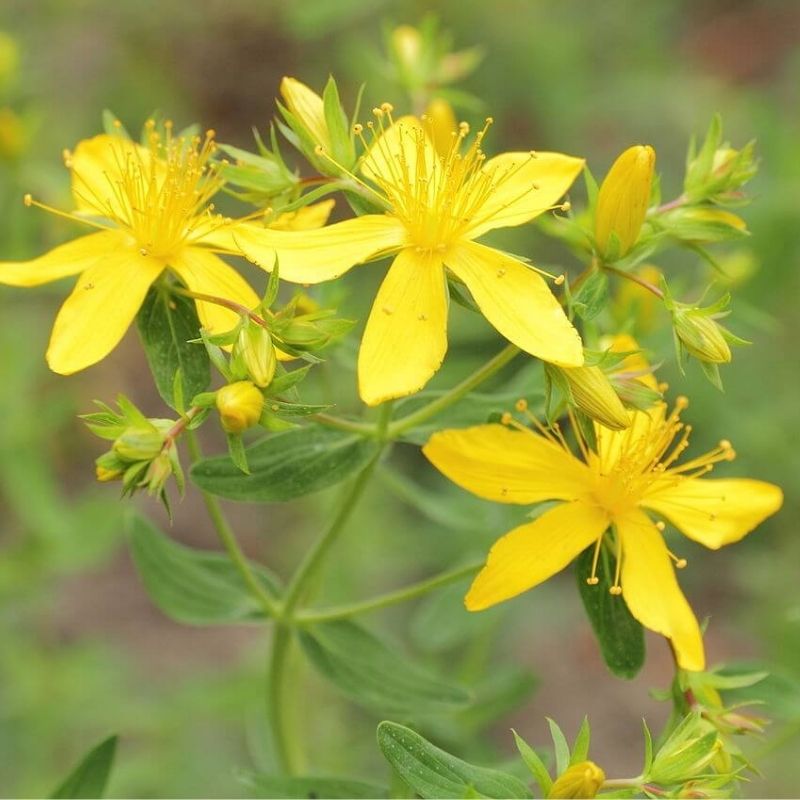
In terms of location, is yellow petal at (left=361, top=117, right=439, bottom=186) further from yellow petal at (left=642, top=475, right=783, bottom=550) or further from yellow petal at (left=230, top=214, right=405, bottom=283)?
yellow petal at (left=642, top=475, right=783, bottom=550)

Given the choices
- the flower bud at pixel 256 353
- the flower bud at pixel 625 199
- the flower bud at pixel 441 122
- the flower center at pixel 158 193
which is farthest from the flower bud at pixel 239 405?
the flower bud at pixel 441 122

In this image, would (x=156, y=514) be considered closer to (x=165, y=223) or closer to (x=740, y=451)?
(x=740, y=451)

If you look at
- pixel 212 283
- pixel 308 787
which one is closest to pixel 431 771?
pixel 308 787

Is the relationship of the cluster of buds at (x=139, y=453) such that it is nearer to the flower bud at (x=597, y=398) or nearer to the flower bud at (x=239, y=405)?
the flower bud at (x=239, y=405)

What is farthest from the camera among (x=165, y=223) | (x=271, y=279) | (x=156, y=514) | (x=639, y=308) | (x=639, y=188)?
(x=156, y=514)

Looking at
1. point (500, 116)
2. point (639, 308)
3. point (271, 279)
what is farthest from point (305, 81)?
point (271, 279)
